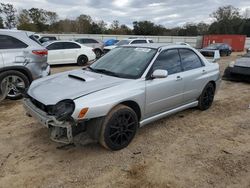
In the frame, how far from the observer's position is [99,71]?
4527 mm

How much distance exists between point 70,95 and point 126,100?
2.77 feet

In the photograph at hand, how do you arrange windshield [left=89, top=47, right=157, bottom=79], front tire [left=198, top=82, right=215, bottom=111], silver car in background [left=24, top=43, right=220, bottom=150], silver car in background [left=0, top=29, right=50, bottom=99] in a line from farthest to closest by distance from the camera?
silver car in background [left=0, top=29, right=50, bottom=99] < front tire [left=198, top=82, right=215, bottom=111] < windshield [left=89, top=47, right=157, bottom=79] < silver car in background [left=24, top=43, right=220, bottom=150]

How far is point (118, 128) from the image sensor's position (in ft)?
12.3

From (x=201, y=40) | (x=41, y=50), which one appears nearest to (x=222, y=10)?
(x=201, y=40)

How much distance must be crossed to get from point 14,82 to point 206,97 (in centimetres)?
479

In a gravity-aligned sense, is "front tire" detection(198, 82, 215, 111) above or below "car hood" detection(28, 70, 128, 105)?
below

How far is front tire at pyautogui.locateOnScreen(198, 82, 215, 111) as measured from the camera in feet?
18.4

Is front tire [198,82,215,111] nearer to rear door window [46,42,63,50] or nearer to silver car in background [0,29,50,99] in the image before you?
silver car in background [0,29,50,99]

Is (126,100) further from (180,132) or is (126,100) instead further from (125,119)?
(180,132)

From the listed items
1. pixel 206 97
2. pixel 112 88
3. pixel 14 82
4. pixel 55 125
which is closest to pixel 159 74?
pixel 112 88

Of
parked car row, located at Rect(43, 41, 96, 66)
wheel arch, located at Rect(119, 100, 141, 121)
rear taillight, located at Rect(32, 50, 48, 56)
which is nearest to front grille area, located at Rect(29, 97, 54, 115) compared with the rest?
wheel arch, located at Rect(119, 100, 141, 121)

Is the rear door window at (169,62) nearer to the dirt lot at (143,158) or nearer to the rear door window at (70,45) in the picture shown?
the dirt lot at (143,158)

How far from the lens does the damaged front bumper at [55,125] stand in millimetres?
3275

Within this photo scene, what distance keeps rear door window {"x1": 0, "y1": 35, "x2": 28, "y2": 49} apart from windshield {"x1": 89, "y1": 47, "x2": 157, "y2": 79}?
2712 mm
